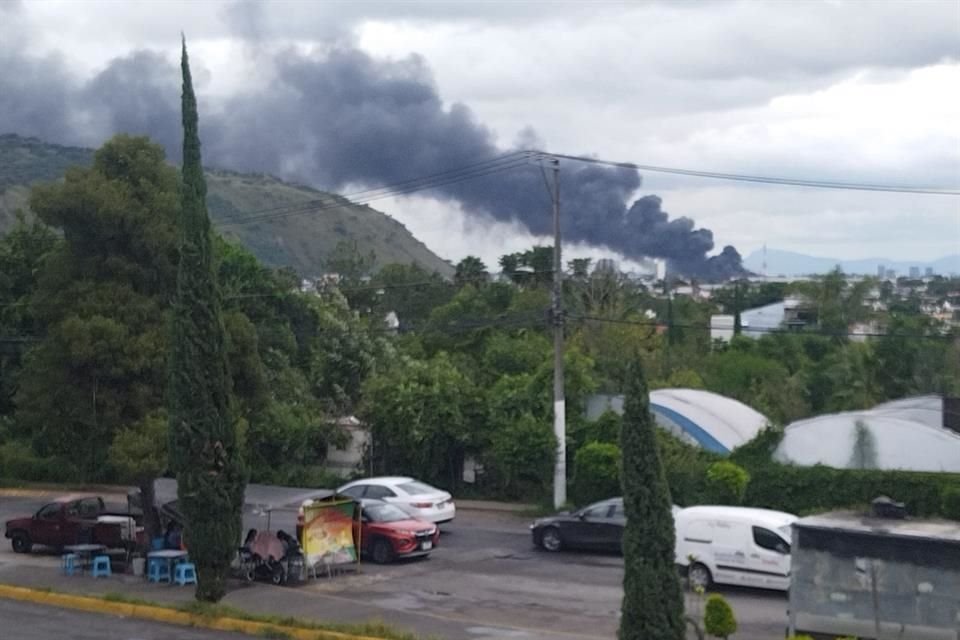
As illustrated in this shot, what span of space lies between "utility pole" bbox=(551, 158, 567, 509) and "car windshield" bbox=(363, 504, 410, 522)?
7.88 meters

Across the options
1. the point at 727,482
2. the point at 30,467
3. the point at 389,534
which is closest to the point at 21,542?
the point at 389,534

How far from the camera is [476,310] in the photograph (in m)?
64.6

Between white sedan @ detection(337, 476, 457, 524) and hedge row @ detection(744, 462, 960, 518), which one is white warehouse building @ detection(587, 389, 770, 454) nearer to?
hedge row @ detection(744, 462, 960, 518)

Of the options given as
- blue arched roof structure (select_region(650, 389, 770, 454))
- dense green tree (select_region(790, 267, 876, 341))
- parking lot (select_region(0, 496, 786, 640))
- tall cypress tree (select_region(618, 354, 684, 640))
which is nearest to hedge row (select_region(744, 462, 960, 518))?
blue arched roof structure (select_region(650, 389, 770, 454))

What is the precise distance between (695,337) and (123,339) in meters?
46.0

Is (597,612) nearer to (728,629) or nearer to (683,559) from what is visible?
(683,559)

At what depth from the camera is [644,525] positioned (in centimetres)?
1449

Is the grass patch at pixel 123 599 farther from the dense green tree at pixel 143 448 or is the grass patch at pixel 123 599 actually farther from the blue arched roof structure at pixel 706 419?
the blue arched roof structure at pixel 706 419

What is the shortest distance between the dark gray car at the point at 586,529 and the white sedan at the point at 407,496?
9.17ft

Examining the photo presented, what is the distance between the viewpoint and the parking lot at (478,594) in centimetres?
2006

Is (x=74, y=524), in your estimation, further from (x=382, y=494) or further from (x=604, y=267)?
(x=604, y=267)

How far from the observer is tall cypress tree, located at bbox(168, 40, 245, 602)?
20406 mm

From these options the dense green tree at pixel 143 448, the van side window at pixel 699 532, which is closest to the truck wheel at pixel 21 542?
the dense green tree at pixel 143 448

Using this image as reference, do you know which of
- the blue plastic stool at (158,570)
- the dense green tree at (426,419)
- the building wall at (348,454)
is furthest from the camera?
the building wall at (348,454)
